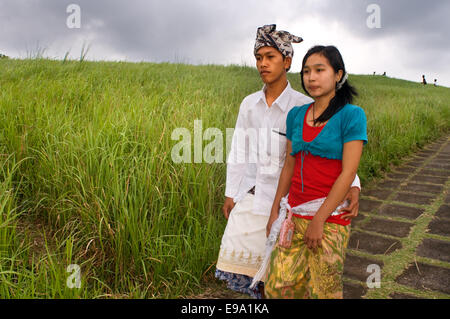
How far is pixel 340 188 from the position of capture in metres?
1.82

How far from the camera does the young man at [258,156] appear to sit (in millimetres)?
2311

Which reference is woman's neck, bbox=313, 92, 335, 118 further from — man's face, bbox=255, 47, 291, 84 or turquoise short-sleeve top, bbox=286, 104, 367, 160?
man's face, bbox=255, 47, 291, 84

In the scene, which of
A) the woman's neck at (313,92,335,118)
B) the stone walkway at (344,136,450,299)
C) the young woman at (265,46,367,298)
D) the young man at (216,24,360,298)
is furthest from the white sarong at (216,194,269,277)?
the stone walkway at (344,136,450,299)

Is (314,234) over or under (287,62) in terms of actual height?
under

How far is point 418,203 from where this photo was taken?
4410 millimetres

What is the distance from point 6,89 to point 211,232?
362 cm

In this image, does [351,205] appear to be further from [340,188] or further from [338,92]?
[338,92]

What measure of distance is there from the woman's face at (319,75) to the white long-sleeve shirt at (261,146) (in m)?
0.40

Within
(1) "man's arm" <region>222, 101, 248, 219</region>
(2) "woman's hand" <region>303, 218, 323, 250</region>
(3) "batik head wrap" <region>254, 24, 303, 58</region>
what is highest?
(3) "batik head wrap" <region>254, 24, 303, 58</region>

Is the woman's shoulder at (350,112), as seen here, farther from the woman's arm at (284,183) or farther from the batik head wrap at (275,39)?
the batik head wrap at (275,39)

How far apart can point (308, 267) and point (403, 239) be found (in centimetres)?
195

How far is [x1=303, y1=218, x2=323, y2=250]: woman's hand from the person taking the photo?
1.84 metres

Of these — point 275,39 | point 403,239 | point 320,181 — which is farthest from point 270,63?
point 403,239
